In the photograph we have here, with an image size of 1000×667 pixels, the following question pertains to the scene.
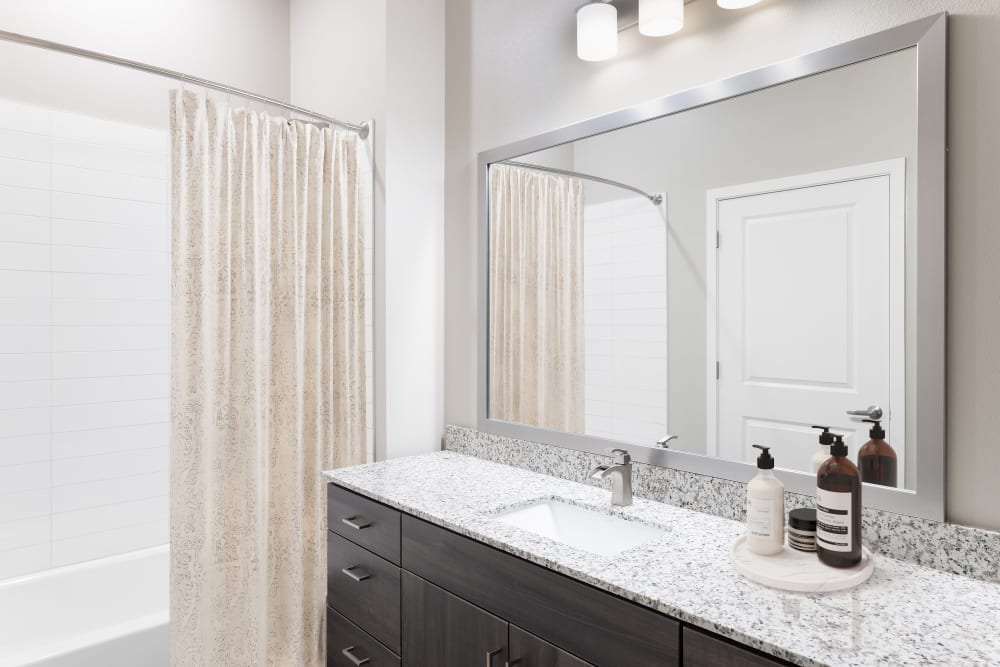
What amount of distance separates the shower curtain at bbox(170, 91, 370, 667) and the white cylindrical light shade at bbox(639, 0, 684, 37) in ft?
3.59

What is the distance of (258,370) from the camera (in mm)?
1957

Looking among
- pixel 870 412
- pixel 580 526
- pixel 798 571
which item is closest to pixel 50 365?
pixel 580 526

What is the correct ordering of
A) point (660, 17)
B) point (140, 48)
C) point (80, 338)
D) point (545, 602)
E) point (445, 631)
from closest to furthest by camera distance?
point (545, 602) < point (445, 631) < point (660, 17) < point (80, 338) < point (140, 48)

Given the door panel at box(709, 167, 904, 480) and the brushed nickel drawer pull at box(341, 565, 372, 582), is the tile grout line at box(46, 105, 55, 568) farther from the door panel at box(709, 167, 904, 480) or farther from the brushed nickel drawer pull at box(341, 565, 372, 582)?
the door panel at box(709, 167, 904, 480)

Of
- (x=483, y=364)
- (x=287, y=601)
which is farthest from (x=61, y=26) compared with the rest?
(x=287, y=601)

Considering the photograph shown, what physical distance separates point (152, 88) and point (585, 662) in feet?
8.80

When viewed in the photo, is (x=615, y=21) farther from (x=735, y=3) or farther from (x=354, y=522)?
(x=354, y=522)

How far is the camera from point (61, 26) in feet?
7.63

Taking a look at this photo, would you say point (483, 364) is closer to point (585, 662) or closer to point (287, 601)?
point (287, 601)

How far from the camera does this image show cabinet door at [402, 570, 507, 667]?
1.36m

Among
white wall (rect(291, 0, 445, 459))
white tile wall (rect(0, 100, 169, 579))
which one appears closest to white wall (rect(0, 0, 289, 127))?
white tile wall (rect(0, 100, 169, 579))

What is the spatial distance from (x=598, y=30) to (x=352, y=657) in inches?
77.5

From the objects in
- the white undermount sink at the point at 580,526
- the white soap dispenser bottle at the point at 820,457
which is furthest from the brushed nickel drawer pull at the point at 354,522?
the white soap dispenser bottle at the point at 820,457

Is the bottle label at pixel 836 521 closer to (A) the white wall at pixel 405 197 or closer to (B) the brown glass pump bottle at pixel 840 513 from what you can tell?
(B) the brown glass pump bottle at pixel 840 513
